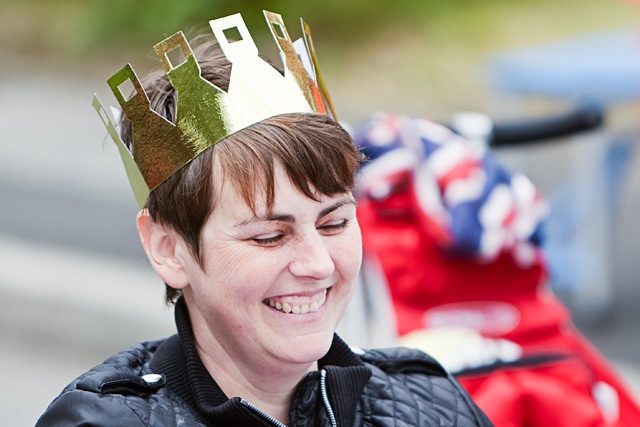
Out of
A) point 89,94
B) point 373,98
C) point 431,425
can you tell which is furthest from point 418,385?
point 89,94

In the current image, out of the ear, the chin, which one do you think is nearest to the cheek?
the chin

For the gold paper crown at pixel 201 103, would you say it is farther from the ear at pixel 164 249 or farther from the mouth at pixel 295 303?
the mouth at pixel 295 303

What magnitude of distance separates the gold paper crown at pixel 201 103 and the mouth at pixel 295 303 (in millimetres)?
255

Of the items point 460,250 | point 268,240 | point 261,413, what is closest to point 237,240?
point 268,240

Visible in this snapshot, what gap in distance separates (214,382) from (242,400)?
0.10m

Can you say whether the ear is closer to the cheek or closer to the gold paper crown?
the gold paper crown

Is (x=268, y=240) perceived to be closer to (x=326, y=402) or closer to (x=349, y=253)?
(x=349, y=253)

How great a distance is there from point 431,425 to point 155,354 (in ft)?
1.61

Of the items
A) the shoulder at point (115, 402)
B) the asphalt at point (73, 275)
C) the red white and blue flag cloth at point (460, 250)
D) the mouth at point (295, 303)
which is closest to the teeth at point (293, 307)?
the mouth at point (295, 303)

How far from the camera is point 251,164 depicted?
5.41ft

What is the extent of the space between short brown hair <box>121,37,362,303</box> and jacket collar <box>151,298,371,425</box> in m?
0.17

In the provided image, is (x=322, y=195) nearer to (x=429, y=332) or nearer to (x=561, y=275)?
(x=429, y=332)

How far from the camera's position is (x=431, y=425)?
1904mm

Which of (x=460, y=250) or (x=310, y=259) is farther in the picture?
(x=460, y=250)
